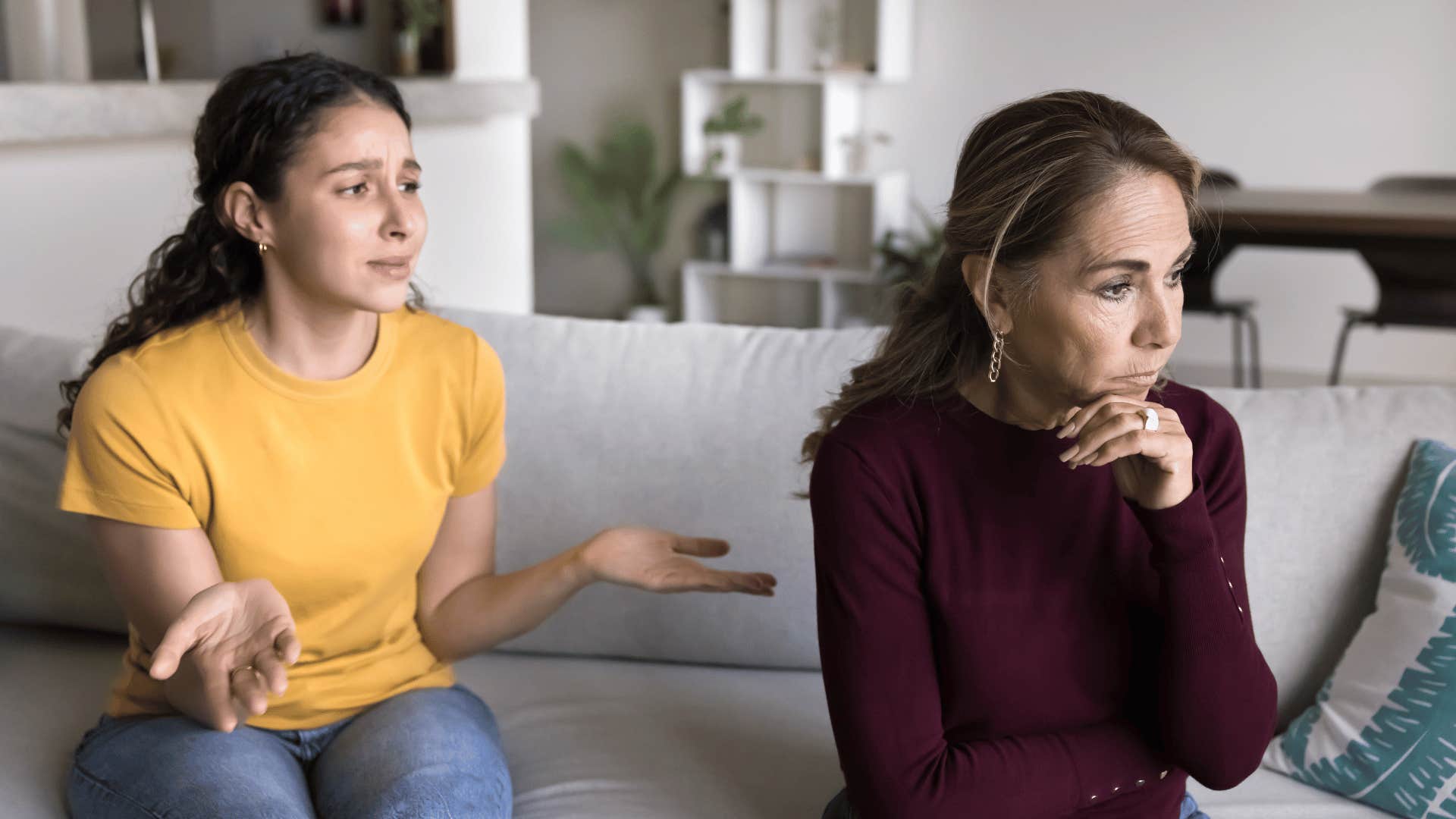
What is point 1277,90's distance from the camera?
542 cm

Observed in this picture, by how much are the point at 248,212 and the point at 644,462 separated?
623 millimetres

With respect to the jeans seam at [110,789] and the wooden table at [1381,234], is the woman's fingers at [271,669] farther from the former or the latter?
the wooden table at [1381,234]

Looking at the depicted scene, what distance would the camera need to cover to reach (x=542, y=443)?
5.99ft

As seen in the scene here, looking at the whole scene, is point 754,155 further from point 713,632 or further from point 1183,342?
point 713,632

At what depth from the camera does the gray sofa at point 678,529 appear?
1602 millimetres

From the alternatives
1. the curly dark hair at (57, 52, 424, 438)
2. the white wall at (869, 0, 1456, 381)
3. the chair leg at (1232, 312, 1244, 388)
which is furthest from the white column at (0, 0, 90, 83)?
the chair leg at (1232, 312, 1244, 388)

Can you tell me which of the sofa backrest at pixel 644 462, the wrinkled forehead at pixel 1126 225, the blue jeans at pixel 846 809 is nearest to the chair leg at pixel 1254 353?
the sofa backrest at pixel 644 462

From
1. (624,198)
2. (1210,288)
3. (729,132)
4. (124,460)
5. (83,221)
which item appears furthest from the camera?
(624,198)

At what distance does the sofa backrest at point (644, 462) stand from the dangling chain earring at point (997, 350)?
464mm

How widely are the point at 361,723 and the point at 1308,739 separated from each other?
1079mm

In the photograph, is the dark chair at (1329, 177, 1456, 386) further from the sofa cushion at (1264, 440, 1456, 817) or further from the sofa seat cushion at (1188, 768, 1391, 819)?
the sofa seat cushion at (1188, 768, 1391, 819)

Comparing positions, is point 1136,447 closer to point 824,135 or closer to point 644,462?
point 644,462

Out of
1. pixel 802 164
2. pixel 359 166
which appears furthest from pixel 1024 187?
pixel 802 164

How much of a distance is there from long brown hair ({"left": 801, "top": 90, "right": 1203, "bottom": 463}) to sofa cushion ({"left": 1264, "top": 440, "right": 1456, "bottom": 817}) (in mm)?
551
